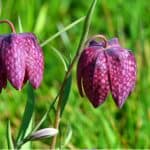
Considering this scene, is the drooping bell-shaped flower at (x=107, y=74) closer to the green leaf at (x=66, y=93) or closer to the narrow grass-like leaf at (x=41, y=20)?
the green leaf at (x=66, y=93)

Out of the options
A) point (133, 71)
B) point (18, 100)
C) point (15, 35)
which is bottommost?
point (18, 100)

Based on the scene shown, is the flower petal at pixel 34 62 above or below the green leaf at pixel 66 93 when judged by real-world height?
above

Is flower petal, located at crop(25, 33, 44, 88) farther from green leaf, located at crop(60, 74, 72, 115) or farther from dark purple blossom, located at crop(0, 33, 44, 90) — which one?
green leaf, located at crop(60, 74, 72, 115)

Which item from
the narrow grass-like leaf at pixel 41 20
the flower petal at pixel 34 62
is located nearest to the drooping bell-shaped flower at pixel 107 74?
the flower petal at pixel 34 62

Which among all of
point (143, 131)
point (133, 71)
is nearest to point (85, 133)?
point (143, 131)

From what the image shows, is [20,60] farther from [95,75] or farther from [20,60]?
[95,75]

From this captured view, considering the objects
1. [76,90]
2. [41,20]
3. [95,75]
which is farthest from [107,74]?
[41,20]

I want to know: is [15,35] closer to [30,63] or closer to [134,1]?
[30,63]
